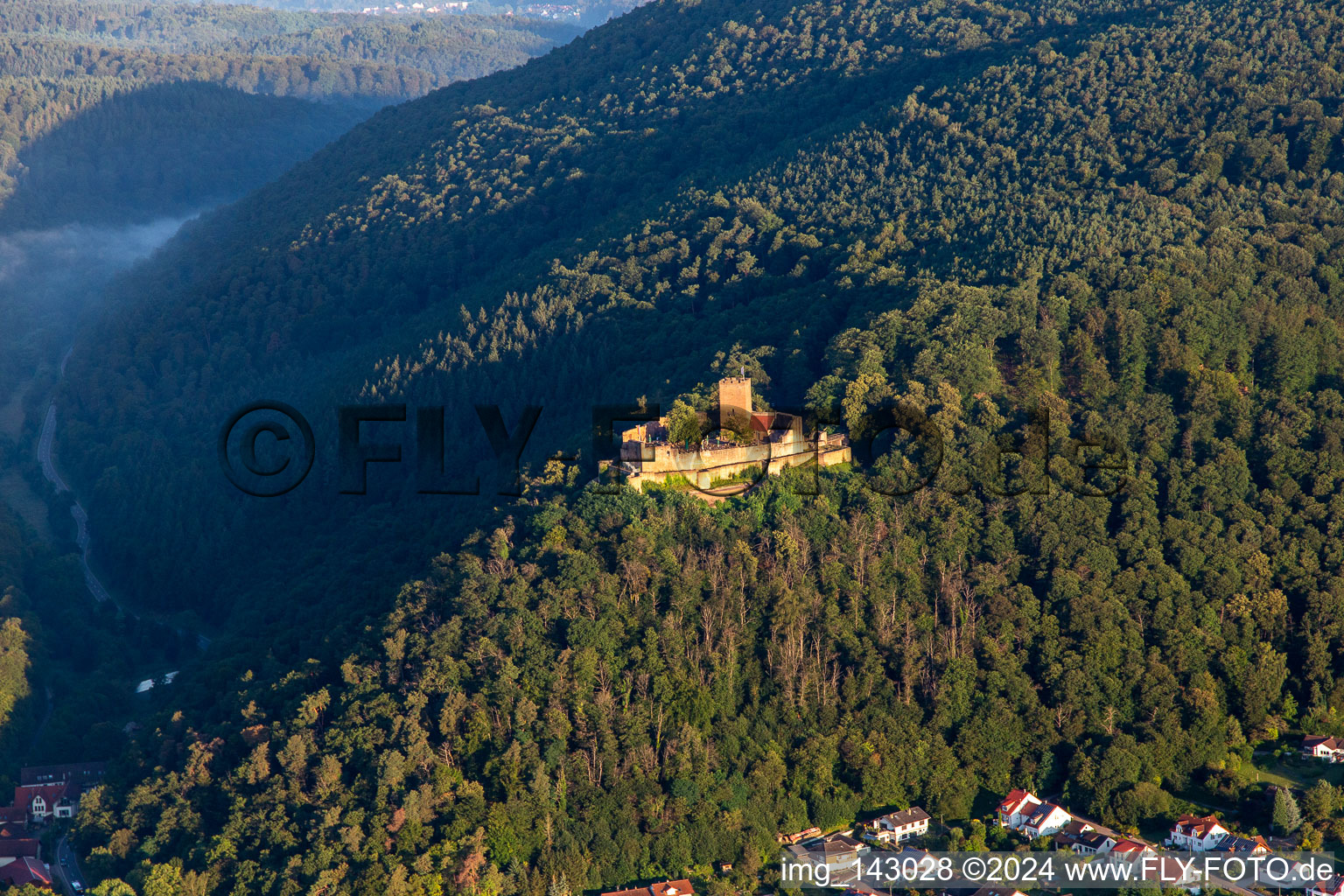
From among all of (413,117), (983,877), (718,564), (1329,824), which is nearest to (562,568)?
(718,564)

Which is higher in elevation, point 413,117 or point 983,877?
point 413,117

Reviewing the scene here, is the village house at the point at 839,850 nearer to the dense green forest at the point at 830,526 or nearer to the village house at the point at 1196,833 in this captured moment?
the dense green forest at the point at 830,526

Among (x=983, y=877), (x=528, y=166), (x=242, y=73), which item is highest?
(x=242, y=73)

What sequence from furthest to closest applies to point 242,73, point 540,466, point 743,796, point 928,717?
point 242,73 < point 540,466 < point 928,717 < point 743,796

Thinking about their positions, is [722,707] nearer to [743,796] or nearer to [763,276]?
[743,796]

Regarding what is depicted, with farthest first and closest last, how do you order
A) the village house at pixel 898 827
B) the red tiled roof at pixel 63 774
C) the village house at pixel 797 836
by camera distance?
1. the red tiled roof at pixel 63 774
2. the village house at pixel 797 836
3. the village house at pixel 898 827

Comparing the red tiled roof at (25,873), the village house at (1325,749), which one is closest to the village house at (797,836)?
the village house at (1325,749)
